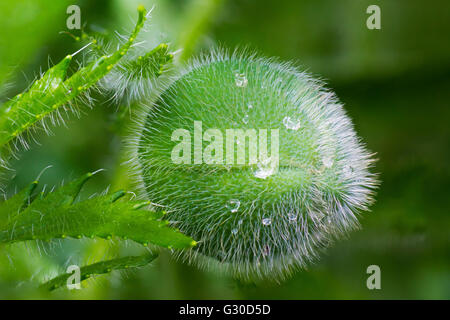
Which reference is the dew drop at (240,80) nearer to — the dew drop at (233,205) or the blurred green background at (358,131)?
the dew drop at (233,205)

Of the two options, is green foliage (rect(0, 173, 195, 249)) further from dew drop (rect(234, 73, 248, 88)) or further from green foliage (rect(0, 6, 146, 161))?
dew drop (rect(234, 73, 248, 88))

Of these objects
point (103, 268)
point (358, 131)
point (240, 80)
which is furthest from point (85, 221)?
point (358, 131)

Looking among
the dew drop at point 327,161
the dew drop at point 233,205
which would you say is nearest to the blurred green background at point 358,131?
the dew drop at point 233,205

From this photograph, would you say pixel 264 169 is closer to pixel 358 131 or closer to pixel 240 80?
pixel 240 80

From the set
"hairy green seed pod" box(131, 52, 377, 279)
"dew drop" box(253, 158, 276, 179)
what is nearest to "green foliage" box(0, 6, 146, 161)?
"hairy green seed pod" box(131, 52, 377, 279)

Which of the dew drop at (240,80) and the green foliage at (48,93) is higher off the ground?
the dew drop at (240,80)

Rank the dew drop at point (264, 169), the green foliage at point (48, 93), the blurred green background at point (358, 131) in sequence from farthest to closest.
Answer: the blurred green background at point (358, 131), the dew drop at point (264, 169), the green foliage at point (48, 93)
